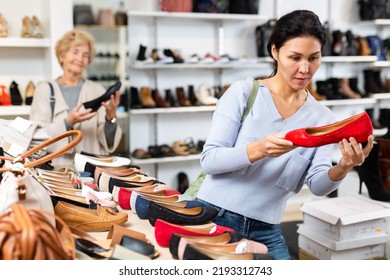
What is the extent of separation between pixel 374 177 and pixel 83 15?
2.41m

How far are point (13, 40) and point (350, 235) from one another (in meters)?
2.65

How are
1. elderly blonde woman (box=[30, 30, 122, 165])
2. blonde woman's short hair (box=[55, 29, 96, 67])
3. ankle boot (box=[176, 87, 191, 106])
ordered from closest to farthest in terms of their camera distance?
1. elderly blonde woman (box=[30, 30, 122, 165])
2. blonde woman's short hair (box=[55, 29, 96, 67])
3. ankle boot (box=[176, 87, 191, 106])

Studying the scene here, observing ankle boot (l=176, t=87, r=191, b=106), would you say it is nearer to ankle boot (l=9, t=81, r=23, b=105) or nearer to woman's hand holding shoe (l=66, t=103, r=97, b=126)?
ankle boot (l=9, t=81, r=23, b=105)

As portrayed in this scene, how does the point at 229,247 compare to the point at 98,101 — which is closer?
the point at 229,247

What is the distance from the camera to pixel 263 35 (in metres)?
4.60

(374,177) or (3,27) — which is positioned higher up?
(3,27)

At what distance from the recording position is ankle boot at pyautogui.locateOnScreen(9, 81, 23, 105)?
3781 millimetres

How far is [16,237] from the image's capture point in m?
0.93

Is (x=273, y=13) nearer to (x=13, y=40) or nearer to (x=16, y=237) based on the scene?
(x=13, y=40)

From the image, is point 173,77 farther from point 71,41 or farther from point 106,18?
point 71,41

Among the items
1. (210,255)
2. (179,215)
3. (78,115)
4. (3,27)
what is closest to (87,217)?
(179,215)

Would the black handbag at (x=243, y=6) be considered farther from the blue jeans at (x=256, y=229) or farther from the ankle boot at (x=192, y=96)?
the blue jeans at (x=256, y=229)

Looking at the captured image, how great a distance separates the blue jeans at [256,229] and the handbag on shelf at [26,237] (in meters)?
0.75

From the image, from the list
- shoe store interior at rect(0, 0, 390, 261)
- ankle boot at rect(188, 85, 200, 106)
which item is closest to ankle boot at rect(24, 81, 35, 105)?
shoe store interior at rect(0, 0, 390, 261)
